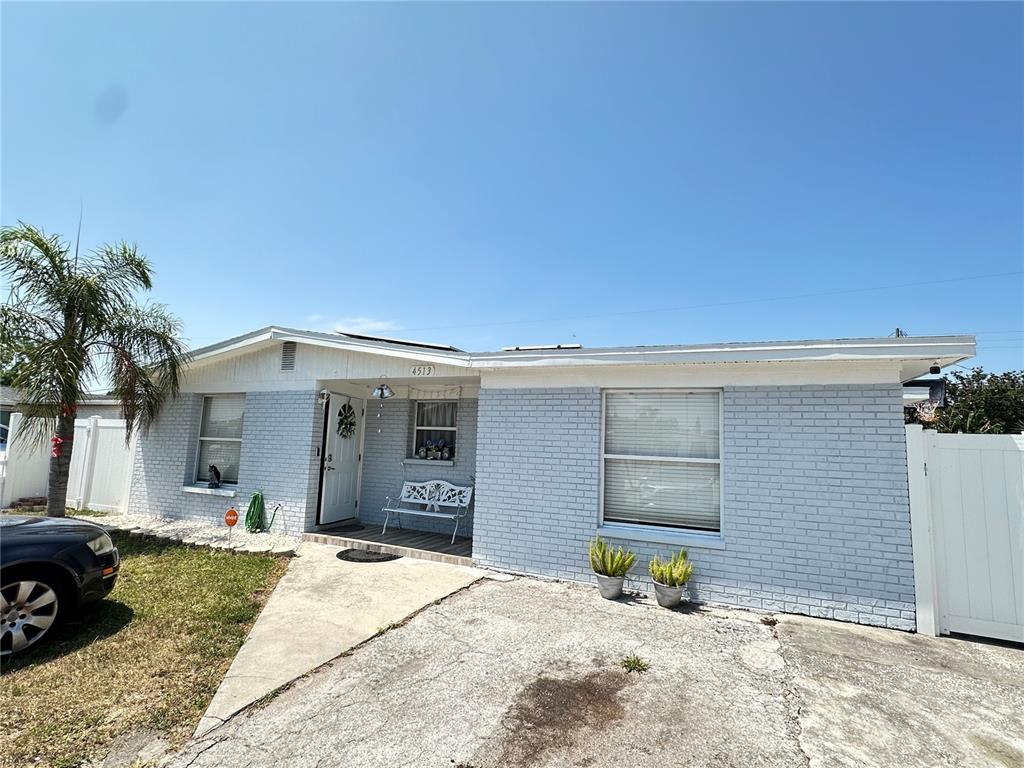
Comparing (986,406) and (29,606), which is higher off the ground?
(986,406)

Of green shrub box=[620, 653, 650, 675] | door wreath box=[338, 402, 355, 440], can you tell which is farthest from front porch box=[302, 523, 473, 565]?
green shrub box=[620, 653, 650, 675]

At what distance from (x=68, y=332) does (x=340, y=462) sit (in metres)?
4.64

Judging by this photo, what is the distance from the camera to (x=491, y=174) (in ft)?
32.2

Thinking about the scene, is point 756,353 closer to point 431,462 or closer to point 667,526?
point 667,526

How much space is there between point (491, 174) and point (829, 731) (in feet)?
32.2

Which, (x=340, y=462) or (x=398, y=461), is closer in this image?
(x=340, y=462)

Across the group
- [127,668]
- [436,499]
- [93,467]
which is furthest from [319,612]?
[93,467]

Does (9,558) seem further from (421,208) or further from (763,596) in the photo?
(421,208)

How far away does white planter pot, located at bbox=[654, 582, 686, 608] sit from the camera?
15.9 feet

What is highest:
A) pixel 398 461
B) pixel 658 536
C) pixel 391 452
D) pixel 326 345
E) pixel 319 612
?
pixel 326 345

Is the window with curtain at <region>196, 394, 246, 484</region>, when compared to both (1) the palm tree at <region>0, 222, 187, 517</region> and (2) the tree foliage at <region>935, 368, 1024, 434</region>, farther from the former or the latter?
(2) the tree foliage at <region>935, 368, 1024, 434</region>

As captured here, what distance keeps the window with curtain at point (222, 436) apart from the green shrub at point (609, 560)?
687 centimetres

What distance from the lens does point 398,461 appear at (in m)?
8.81

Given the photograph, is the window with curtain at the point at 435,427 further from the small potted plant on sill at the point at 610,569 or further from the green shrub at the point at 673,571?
the green shrub at the point at 673,571
